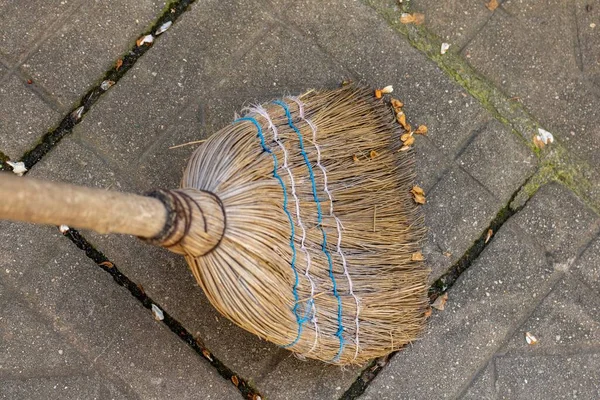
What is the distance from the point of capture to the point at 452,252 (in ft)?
8.68

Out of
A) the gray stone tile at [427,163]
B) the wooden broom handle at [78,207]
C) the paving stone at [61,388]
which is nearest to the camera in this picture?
the wooden broom handle at [78,207]

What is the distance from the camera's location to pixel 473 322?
2645mm

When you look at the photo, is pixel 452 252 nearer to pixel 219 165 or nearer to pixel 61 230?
pixel 219 165

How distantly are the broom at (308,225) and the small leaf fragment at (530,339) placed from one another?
17.0 inches

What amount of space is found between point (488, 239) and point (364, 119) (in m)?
0.70

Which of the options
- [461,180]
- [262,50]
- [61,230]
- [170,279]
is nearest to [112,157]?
[61,230]

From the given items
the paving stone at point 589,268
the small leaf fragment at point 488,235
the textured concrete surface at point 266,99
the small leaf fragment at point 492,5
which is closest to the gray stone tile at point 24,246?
the textured concrete surface at point 266,99

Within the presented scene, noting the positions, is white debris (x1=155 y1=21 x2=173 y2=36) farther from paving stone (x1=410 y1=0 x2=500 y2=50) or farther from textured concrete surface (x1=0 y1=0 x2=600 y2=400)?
paving stone (x1=410 y1=0 x2=500 y2=50)

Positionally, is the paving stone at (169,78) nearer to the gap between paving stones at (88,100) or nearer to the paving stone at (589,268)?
the gap between paving stones at (88,100)

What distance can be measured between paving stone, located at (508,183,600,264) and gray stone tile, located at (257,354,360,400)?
90 centimetres

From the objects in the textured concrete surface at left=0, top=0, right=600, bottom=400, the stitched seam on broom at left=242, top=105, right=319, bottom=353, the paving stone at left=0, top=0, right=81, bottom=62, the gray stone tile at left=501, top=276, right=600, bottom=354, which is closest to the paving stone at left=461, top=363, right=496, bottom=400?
the textured concrete surface at left=0, top=0, right=600, bottom=400

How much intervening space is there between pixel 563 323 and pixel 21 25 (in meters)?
2.35

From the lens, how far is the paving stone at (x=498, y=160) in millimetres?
2676

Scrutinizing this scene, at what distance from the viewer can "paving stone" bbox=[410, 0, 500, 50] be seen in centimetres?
270
